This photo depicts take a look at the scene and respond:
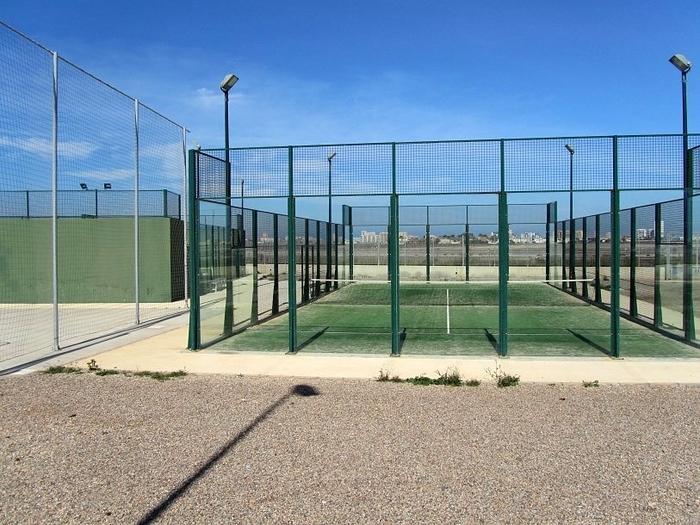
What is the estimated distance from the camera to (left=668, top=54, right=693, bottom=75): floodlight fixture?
32.8 ft

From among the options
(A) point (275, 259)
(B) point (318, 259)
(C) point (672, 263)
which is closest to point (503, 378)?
(C) point (672, 263)

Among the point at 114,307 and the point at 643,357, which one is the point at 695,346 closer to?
the point at 643,357

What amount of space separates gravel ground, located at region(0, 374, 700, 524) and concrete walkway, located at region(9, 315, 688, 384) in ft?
1.83

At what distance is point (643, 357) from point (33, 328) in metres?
11.7

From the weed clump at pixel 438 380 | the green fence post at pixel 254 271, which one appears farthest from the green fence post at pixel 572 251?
the weed clump at pixel 438 380

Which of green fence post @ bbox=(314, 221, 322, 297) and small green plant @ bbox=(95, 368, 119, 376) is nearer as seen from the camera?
small green plant @ bbox=(95, 368, 119, 376)

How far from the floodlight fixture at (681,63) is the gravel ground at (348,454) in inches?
243

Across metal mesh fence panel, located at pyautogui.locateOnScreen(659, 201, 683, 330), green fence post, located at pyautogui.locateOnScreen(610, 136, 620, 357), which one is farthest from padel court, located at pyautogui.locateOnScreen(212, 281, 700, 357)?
metal mesh fence panel, located at pyautogui.locateOnScreen(659, 201, 683, 330)

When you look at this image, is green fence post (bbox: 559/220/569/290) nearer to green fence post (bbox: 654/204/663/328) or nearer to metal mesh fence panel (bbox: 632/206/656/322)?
metal mesh fence panel (bbox: 632/206/656/322)

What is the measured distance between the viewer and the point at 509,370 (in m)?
7.87

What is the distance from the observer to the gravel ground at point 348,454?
3768 millimetres

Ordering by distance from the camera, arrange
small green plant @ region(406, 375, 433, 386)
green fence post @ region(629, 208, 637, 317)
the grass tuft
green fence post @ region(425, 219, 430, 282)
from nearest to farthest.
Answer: small green plant @ region(406, 375, 433, 386), the grass tuft, green fence post @ region(629, 208, 637, 317), green fence post @ region(425, 219, 430, 282)

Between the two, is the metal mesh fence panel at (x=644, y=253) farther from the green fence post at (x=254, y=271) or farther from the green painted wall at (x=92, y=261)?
the green painted wall at (x=92, y=261)

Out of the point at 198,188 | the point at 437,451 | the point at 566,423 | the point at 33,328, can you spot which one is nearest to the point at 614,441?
the point at 566,423
